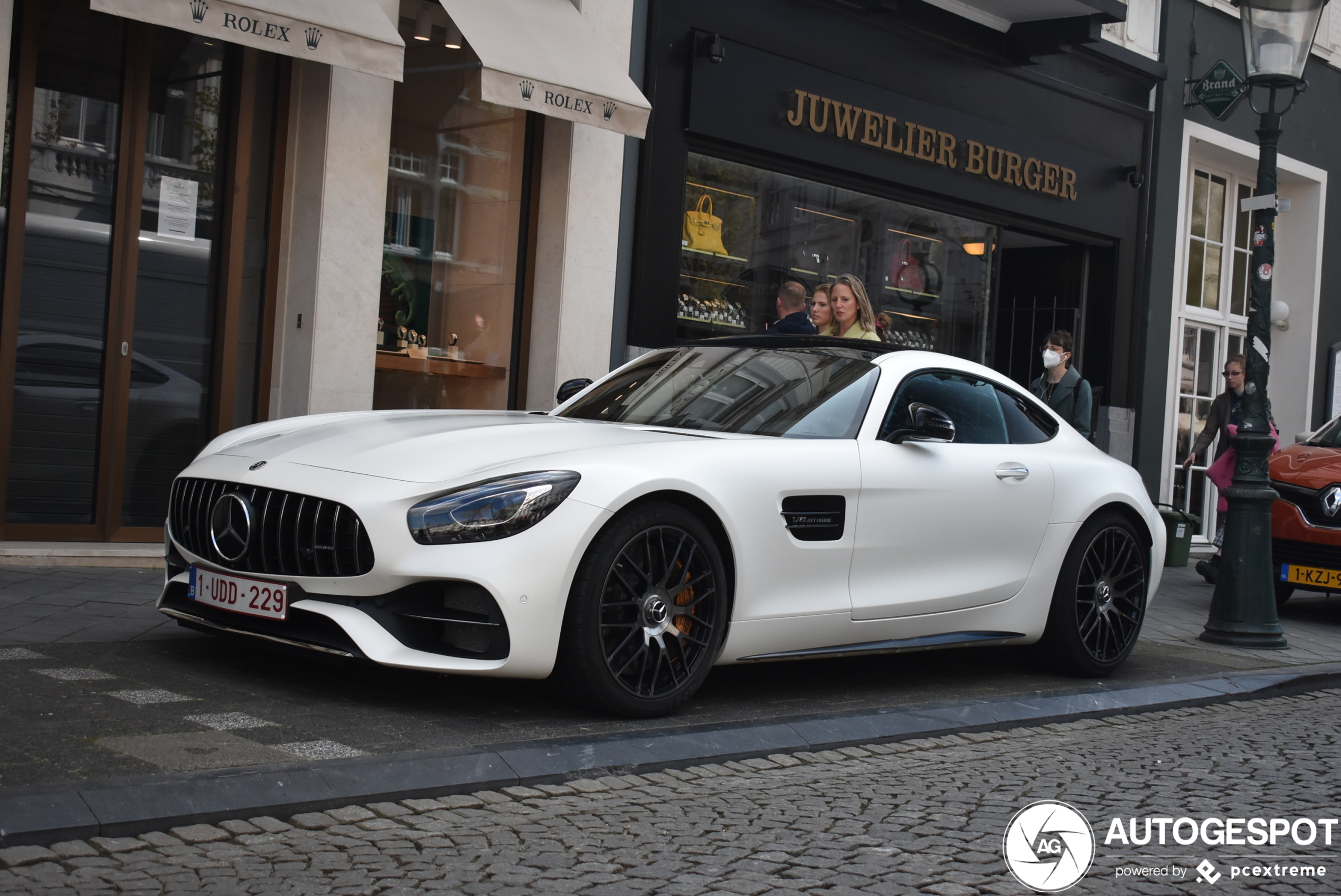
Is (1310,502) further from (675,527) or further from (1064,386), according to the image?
(675,527)

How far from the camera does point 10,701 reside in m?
4.54

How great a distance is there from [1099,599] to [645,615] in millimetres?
2922

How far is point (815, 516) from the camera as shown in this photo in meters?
5.50

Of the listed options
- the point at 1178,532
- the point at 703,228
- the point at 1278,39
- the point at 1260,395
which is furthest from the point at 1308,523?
the point at 703,228

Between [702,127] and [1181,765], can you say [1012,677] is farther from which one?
[702,127]

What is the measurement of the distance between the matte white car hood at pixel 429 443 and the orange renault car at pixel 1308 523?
6837mm

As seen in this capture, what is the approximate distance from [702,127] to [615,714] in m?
7.42

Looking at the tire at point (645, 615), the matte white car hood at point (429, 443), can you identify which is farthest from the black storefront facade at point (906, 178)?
the tire at point (645, 615)

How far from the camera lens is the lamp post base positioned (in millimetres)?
8805

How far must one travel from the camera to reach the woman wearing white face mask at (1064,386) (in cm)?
1021

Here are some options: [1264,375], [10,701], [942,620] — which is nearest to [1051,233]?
[1264,375]

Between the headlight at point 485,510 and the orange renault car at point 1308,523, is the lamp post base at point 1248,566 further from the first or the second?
the headlight at point 485,510

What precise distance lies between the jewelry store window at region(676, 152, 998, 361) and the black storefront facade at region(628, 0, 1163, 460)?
2 centimetres

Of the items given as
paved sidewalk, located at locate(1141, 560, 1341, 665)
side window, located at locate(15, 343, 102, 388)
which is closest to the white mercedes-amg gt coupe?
paved sidewalk, located at locate(1141, 560, 1341, 665)
